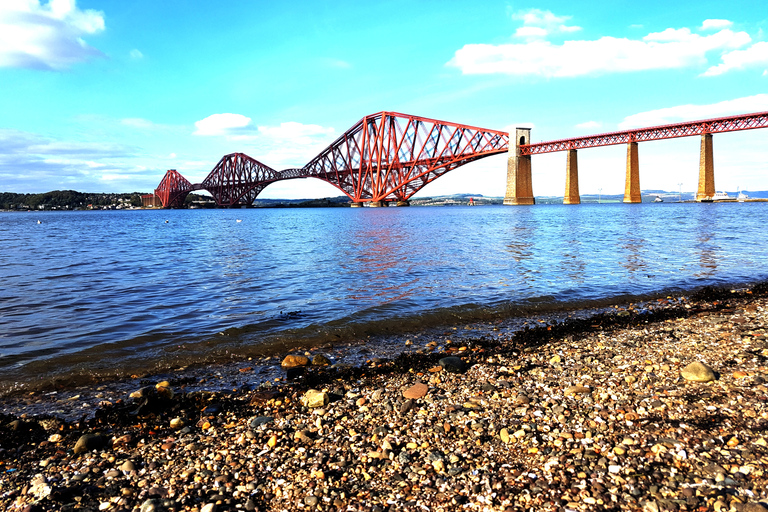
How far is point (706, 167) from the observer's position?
82.8 meters

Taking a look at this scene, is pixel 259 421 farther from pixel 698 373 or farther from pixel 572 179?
pixel 572 179

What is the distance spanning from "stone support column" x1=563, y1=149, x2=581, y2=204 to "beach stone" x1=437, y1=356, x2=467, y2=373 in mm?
103286

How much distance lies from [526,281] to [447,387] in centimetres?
775

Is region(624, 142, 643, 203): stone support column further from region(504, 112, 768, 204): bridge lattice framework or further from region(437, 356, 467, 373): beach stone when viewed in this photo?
region(437, 356, 467, 373): beach stone

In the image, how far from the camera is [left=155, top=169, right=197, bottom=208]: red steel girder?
170 meters

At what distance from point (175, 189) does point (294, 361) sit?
620 ft

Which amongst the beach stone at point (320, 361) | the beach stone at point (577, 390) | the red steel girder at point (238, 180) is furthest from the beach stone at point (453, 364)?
the red steel girder at point (238, 180)

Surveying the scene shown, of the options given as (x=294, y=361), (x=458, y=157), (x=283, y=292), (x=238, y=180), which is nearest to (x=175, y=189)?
(x=238, y=180)

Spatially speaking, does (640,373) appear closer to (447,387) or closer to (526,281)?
(447,387)

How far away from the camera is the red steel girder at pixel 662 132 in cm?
7856

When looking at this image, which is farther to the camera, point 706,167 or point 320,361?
point 706,167

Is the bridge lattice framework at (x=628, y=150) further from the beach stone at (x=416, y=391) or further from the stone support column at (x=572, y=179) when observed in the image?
the beach stone at (x=416, y=391)

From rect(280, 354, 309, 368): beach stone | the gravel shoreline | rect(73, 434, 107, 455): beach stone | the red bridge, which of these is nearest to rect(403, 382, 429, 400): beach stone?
the gravel shoreline

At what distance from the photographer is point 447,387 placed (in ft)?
15.5
